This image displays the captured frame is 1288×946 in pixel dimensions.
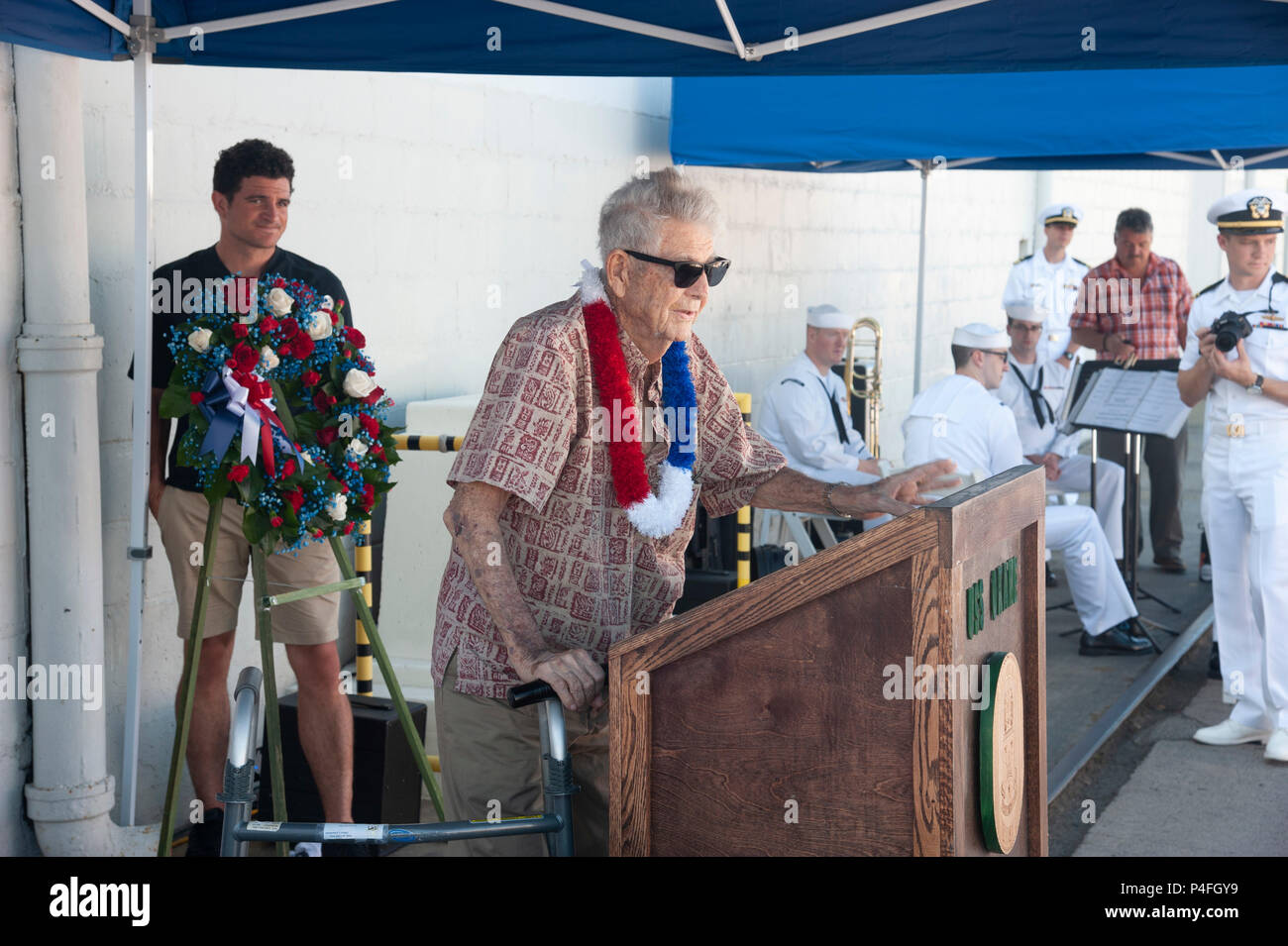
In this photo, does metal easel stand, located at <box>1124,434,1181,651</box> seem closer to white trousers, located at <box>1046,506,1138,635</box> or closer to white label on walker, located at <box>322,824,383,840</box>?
white trousers, located at <box>1046,506,1138,635</box>

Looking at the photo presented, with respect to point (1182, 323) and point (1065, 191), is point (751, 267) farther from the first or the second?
point (1065, 191)

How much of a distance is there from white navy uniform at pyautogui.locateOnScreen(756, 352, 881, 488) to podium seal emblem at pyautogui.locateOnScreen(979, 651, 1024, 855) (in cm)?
469

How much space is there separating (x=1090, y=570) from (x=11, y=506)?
5.14 metres

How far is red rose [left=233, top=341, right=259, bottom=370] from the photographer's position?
11.4ft

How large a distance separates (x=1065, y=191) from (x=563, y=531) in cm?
1491

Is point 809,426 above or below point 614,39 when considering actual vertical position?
below

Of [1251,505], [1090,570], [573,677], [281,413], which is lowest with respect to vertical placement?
[1090,570]

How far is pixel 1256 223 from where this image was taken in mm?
5551

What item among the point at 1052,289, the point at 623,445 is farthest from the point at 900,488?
the point at 1052,289

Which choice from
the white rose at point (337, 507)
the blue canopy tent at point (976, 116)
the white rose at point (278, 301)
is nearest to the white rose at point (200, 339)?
the white rose at point (278, 301)

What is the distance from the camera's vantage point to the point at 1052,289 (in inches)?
402

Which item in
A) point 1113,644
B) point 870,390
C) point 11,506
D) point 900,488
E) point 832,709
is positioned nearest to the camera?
point 832,709

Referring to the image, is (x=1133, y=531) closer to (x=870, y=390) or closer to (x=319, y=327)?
(x=870, y=390)

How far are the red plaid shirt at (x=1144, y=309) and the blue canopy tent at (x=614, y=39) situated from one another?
5700mm
